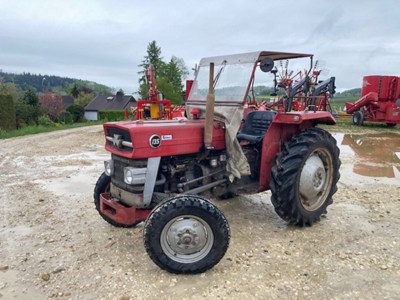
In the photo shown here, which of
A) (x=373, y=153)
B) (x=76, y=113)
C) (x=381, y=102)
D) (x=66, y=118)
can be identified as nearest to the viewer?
(x=373, y=153)

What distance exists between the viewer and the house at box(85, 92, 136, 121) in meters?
48.8

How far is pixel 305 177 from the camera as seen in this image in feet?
15.0

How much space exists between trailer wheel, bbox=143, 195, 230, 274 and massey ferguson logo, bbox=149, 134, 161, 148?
0.62m

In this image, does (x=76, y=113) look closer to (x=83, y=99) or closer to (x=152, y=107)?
(x=152, y=107)

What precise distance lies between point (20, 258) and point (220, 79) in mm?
2956

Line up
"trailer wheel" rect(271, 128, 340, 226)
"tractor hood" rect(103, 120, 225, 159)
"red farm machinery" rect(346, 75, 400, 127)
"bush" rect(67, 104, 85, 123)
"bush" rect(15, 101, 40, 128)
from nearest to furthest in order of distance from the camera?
"tractor hood" rect(103, 120, 225, 159), "trailer wheel" rect(271, 128, 340, 226), "red farm machinery" rect(346, 75, 400, 127), "bush" rect(15, 101, 40, 128), "bush" rect(67, 104, 85, 123)

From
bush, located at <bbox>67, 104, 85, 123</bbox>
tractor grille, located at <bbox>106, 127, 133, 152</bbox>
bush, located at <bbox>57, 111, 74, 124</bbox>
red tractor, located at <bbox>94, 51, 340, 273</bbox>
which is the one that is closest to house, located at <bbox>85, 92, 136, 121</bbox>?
bush, located at <bbox>67, 104, 85, 123</bbox>

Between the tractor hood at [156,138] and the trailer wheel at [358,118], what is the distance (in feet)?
54.7

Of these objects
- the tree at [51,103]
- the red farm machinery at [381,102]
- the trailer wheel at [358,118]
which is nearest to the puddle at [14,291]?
the red farm machinery at [381,102]

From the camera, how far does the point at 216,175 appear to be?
4.48m

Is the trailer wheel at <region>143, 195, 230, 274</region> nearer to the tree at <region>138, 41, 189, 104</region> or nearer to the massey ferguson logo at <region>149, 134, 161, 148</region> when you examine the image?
the massey ferguson logo at <region>149, 134, 161, 148</region>

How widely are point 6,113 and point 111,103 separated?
101 ft

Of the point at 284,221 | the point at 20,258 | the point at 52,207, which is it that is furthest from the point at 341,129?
the point at 20,258

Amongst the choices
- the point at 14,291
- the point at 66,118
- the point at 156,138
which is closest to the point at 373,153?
the point at 156,138
